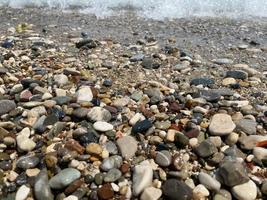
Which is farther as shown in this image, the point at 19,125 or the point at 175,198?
the point at 19,125

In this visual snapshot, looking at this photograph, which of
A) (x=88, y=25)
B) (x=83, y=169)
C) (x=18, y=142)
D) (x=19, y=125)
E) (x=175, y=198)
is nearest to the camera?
(x=175, y=198)

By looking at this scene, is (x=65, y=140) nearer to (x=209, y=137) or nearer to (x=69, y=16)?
(x=209, y=137)

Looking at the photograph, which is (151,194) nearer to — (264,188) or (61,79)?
(264,188)

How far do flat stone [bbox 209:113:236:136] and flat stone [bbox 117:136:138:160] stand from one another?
66cm

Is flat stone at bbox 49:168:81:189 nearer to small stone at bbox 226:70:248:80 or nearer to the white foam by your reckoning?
small stone at bbox 226:70:248:80

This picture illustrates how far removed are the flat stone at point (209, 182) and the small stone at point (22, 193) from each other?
1228 mm

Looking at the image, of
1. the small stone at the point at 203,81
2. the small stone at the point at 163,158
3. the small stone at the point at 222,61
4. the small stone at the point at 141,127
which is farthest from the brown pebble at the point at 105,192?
the small stone at the point at 222,61

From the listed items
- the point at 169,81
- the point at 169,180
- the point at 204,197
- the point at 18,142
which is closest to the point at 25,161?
the point at 18,142

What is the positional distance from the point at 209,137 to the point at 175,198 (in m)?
0.76

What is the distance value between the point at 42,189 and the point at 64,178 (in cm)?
17

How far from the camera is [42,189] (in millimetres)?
3068

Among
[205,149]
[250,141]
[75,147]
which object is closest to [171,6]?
[250,141]

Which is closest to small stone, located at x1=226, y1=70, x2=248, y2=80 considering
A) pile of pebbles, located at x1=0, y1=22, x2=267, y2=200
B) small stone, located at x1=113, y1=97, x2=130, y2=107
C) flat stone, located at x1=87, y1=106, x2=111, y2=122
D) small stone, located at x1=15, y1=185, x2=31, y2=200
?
pile of pebbles, located at x1=0, y1=22, x2=267, y2=200

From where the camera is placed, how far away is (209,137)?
358 centimetres
